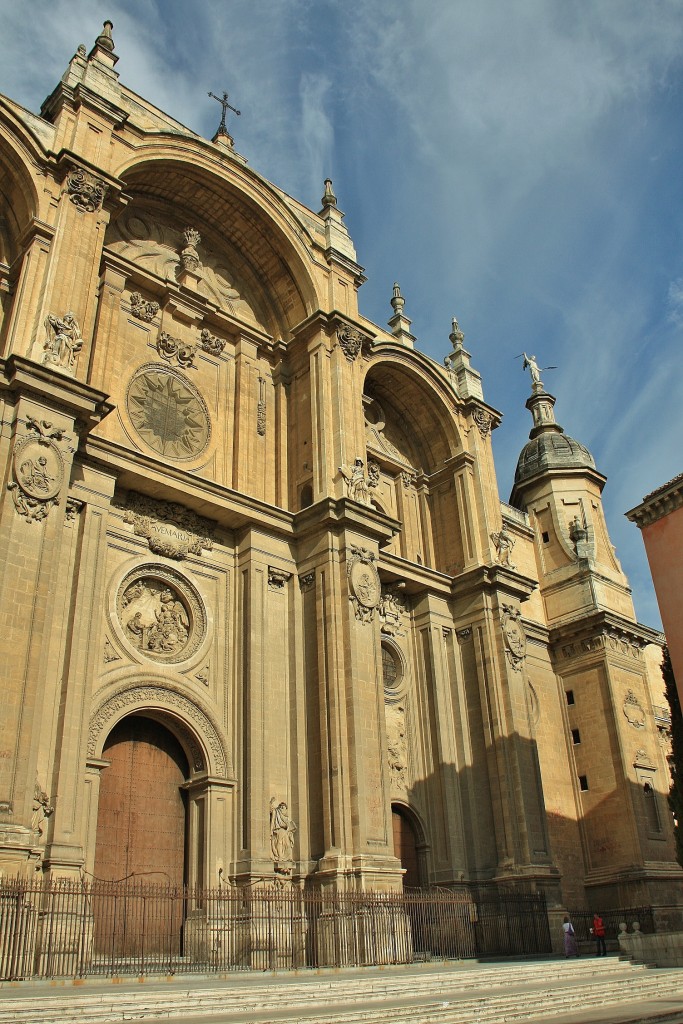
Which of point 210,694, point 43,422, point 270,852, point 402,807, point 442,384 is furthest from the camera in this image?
point 442,384

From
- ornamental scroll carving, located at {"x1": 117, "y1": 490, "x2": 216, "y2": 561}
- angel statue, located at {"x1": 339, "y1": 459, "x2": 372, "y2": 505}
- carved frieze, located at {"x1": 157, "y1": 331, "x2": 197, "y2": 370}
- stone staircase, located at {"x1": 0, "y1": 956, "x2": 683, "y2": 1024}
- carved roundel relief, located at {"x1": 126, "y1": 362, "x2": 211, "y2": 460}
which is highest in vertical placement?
carved frieze, located at {"x1": 157, "y1": 331, "x2": 197, "y2": 370}

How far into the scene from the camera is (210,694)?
59.7 feet

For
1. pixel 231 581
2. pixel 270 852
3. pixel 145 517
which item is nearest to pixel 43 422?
pixel 145 517

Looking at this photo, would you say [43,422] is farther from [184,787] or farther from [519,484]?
[519,484]

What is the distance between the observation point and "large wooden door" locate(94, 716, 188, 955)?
51.2 ft

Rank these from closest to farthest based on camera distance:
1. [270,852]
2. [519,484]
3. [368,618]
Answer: [270,852], [368,618], [519,484]

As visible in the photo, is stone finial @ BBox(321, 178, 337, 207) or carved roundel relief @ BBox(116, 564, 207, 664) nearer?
carved roundel relief @ BBox(116, 564, 207, 664)

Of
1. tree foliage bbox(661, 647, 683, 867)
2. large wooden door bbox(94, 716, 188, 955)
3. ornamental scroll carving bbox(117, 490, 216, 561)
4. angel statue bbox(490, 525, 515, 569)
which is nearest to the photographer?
large wooden door bbox(94, 716, 188, 955)

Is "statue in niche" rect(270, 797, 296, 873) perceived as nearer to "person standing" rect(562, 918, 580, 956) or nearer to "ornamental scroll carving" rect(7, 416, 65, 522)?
"person standing" rect(562, 918, 580, 956)

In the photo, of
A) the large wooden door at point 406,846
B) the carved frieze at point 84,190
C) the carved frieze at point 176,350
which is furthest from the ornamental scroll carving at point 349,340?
the large wooden door at point 406,846

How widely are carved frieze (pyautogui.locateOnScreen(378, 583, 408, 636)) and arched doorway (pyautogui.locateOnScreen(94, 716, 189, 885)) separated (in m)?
7.12

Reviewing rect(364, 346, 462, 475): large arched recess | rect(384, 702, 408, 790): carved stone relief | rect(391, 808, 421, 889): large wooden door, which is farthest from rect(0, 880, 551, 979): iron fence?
rect(364, 346, 462, 475): large arched recess

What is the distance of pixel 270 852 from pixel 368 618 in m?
5.24

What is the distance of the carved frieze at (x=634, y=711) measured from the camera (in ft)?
92.7
